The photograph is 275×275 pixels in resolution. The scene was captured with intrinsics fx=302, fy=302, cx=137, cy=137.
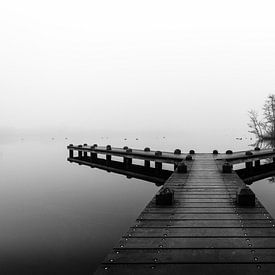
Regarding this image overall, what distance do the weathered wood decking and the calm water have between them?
3.29 meters

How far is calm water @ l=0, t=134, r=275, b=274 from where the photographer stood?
899cm

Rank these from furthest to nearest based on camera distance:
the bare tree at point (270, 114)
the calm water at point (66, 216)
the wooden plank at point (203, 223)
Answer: the bare tree at point (270, 114)
the calm water at point (66, 216)
the wooden plank at point (203, 223)

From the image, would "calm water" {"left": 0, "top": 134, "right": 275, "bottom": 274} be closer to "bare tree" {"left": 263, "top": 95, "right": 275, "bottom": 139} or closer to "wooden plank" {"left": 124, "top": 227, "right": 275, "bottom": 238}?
"wooden plank" {"left": 124, "top": 227, "right": 275, "bottom": 238}

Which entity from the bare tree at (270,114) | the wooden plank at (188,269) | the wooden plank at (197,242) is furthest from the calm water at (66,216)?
the bare tree at (270,114)

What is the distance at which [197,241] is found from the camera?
535cm

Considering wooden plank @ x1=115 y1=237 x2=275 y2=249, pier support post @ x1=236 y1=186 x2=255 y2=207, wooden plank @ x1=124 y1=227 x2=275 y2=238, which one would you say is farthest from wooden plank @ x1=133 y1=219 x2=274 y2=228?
pier support post @ x1=236 y1=186 x2=255 y2=207

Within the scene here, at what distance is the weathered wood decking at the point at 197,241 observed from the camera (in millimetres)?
4352

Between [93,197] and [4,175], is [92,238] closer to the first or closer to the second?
[93,197]

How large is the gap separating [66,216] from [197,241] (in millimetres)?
9887

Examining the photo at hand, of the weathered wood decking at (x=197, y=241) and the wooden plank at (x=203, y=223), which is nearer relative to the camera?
the weathered wood decking at (x=197, y=241)

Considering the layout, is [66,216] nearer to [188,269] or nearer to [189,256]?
[189,256]

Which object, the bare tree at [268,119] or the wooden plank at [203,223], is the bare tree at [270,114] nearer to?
the bare tree at [268,119]

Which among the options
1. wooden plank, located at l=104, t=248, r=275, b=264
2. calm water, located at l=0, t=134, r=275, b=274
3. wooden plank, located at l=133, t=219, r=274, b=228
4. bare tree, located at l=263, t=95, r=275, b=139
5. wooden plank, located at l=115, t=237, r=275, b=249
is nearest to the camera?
wooden plank, located at l=104, t=248, r=275, b=264

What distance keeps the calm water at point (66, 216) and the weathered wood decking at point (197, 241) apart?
3.29m
